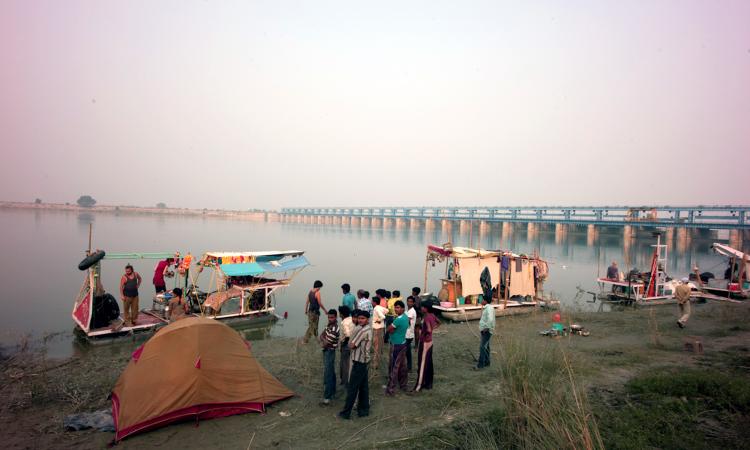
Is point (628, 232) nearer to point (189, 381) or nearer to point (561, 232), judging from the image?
point (561, 232)

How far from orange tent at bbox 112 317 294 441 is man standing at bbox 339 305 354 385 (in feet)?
3.89

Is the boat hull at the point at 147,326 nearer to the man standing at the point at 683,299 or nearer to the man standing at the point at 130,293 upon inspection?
the man standing at the point at 130,293

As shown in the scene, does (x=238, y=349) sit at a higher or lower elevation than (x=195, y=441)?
higher

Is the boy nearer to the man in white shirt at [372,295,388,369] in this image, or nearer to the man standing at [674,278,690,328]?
→ the man in white shirt at [372,295,388,369]

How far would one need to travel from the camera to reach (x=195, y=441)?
6.01 m

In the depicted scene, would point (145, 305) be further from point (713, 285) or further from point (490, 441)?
point (713, 285)

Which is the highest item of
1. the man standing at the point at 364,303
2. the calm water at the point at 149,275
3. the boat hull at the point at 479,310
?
the man standing at the point at 364,303

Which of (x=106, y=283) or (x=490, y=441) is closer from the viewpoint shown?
(x=490, y=441)

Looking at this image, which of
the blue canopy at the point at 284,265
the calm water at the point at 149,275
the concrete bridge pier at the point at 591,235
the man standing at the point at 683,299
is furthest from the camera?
the concrete bridge pier at the point at 591,235

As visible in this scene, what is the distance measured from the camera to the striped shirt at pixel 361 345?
6344 millimetres

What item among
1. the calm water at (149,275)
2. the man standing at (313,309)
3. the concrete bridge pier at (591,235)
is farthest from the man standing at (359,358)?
the concrete bridge pier at (591,235)

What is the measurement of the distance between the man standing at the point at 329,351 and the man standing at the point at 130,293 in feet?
25.2

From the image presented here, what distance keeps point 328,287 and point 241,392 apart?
16785 millimetres

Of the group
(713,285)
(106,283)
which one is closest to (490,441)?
(713,285)
